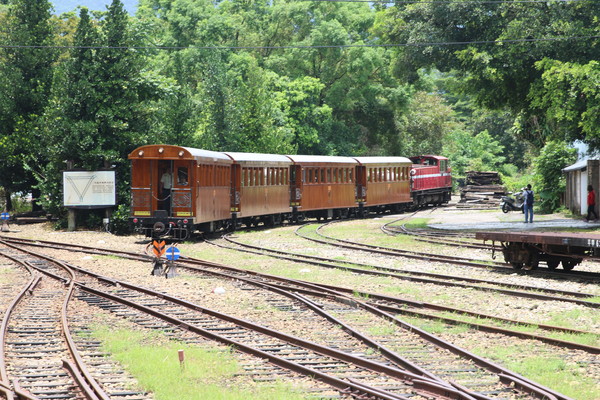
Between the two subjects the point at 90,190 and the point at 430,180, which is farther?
the point at 430,180

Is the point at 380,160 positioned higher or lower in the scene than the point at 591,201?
higher

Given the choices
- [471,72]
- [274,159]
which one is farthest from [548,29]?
[274,159]

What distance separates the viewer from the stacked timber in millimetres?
53412

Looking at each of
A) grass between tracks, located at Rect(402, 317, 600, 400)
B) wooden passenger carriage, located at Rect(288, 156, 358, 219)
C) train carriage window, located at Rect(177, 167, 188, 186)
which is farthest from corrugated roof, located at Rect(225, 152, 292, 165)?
grass between tracks, located at Rect(402, 317, 600, 400)

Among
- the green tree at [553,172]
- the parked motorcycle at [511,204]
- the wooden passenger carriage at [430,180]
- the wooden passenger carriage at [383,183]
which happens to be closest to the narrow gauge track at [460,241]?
the wooden passenger carriage at [383,183]

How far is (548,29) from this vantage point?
27.8m

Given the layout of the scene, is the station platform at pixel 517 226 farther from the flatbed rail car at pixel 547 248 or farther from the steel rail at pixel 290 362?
the steel rail at pixel 290 362

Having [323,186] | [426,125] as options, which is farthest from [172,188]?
[426,125]

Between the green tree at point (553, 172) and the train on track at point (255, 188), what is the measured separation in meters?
7.13

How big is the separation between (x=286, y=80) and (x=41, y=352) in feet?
162

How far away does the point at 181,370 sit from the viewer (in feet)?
29.5

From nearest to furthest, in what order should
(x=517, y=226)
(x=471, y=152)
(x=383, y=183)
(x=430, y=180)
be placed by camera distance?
1. (x=517, y=226)
2. (x=383, y=183)
3. (x=430, y=180)
4. (x=471, y=152)

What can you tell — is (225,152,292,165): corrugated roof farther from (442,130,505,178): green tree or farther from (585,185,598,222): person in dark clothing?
(442,130,505,178): green tree

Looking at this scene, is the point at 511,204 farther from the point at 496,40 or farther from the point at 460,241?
the point at 460,241
